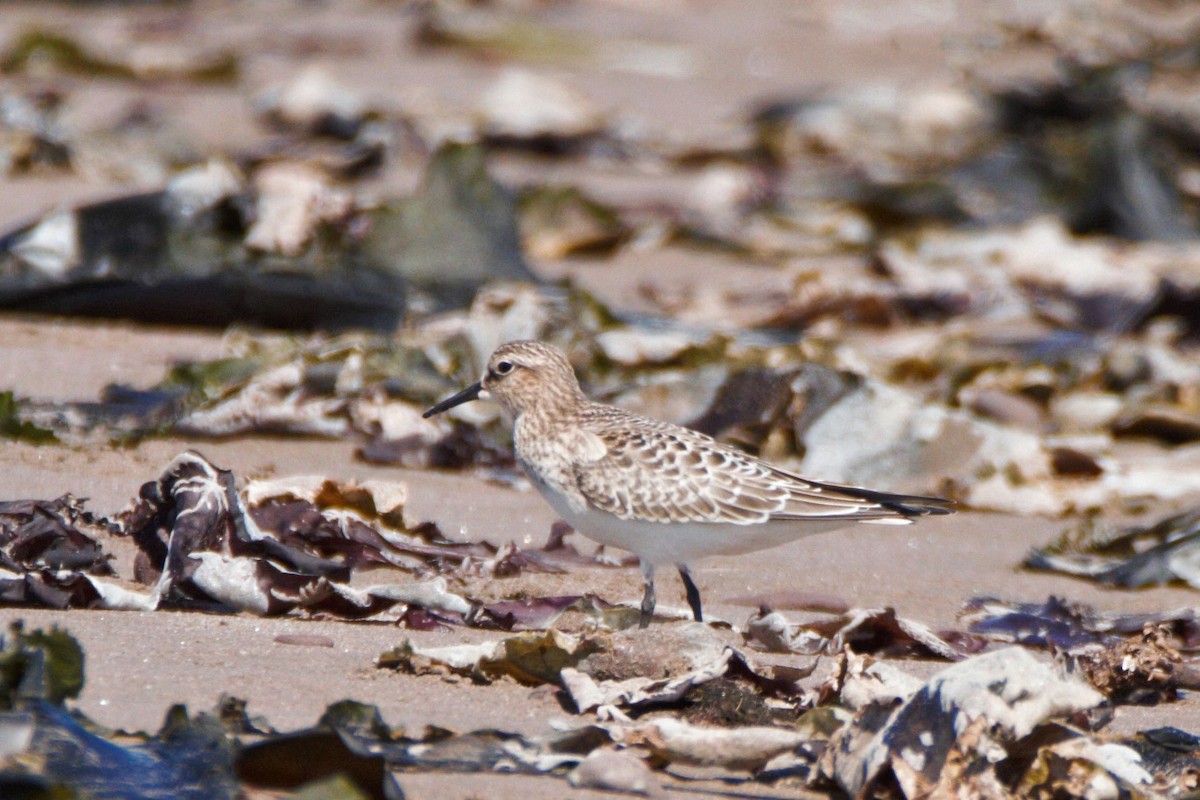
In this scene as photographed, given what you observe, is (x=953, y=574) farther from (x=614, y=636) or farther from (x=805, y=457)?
(x=614, y=636)

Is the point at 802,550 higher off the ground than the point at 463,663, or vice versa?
the point at 463,663

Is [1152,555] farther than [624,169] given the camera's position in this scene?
No

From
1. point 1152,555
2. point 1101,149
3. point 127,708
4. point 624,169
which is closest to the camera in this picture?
point 127,708

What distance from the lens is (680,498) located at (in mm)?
3908

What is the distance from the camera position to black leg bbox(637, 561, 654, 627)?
11.4 feet

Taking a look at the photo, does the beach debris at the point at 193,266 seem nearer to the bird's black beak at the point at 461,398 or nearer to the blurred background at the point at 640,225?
the blurred background at the point at 640,225

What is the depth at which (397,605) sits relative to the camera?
3.41 meters

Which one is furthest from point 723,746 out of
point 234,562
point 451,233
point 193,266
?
point 451,233

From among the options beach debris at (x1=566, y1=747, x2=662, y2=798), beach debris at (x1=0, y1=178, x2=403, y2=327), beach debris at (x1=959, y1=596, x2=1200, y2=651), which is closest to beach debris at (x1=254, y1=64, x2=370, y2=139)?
beach debris at (x1=0, y1=178, x2=403, y2=327)

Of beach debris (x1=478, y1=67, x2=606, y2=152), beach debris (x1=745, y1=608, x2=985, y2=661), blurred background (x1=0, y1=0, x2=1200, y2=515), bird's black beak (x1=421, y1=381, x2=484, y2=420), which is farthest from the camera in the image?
beach debris (x1=478, y1=67, x2=606, y2=152)

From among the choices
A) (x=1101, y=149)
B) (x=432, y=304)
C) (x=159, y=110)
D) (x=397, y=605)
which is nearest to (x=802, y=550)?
(x=397, y=605)

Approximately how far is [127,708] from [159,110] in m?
7.11

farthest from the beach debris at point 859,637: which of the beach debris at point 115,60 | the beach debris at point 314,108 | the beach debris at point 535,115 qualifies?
the beach debris at point 115,60

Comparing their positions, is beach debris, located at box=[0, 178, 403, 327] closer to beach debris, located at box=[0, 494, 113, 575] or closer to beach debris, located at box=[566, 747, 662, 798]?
beach debris, located at box=[0, 494, 113, 575]
